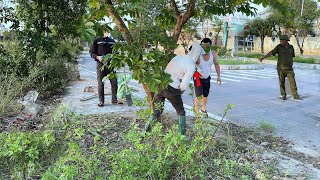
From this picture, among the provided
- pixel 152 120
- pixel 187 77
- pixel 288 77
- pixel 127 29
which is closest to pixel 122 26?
pixel 127 29

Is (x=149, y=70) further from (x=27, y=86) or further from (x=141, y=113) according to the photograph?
(x=27, y=86)

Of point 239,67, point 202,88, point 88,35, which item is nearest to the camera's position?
point 88,35

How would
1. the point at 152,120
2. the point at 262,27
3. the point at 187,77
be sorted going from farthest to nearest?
the point at 262,27 → the point at 187,77 → the point at 152,120

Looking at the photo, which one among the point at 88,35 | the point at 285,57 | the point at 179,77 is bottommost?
the point at 179,77

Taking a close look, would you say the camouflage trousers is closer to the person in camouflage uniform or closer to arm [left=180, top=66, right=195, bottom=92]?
the person in camouflage uniform

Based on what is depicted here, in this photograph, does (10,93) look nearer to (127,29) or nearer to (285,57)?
(127,29)

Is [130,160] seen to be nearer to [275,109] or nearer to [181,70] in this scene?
[181,70]

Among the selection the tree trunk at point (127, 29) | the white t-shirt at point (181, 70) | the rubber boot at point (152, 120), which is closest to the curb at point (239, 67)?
the tree trunk at point (127, 29)

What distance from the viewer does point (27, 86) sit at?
7930mm

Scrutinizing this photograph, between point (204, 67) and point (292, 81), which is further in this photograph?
point (292, 81)

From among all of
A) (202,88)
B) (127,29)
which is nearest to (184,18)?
(127,29)

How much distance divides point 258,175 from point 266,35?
3473cm

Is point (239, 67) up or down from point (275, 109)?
up

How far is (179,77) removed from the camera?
4.71 meters
